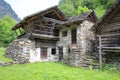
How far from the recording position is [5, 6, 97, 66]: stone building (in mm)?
20694

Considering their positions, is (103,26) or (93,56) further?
(93,56)

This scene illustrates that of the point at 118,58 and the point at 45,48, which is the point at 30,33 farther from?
the point at 118,58

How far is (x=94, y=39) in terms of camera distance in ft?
75.9

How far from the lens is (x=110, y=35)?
16891mm

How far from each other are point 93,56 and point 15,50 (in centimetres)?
949

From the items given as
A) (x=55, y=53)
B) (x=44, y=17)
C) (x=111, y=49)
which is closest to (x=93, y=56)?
(x=111, y=49)

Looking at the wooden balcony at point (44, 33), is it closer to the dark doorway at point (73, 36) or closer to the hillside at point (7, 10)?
the dark doorway at point (73, 36)

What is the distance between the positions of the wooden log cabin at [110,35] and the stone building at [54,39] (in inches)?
81.5

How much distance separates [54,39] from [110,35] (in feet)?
30.2

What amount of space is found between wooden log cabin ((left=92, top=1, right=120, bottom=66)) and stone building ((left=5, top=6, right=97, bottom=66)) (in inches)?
81.5

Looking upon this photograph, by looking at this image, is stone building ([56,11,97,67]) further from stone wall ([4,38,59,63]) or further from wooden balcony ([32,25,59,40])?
stone wall ([4,38,59,63])

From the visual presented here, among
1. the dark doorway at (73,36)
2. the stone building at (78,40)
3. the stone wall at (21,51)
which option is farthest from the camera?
the dark doorway at (73,36)

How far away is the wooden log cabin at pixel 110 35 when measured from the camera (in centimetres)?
1638

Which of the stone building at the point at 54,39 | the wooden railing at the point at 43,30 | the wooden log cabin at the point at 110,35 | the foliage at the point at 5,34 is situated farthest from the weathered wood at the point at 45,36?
the foliage at the point at 5,34
